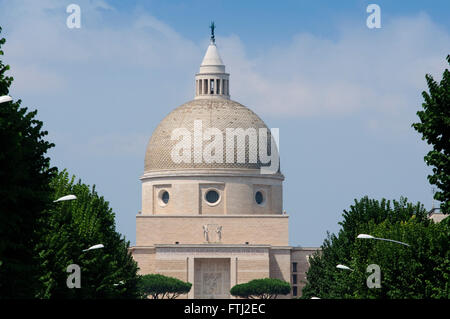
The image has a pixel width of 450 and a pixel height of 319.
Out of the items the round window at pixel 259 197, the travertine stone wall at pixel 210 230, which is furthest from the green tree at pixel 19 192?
the round window at pixel 259 197

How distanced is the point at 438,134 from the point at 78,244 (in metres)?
19.5

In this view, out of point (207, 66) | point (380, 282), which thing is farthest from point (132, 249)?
point (380, 282)

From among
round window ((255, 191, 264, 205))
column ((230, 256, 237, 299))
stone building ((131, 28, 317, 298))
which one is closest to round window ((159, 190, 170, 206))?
stone building ((131, 28, 317, 298))

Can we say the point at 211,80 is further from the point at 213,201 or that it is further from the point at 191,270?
the point at 191,270

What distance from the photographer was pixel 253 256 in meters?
135

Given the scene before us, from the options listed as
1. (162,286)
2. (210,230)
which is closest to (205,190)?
(210,230)

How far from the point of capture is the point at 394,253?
5316cm

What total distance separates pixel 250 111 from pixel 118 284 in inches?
3240

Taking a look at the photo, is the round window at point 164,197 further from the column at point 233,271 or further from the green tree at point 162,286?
the green tree at point 162,286

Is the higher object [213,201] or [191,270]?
[213,201]

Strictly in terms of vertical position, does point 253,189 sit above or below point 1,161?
above

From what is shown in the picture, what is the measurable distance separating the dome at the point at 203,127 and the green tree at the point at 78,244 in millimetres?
74957

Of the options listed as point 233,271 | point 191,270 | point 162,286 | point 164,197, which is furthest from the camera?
point 164,197
